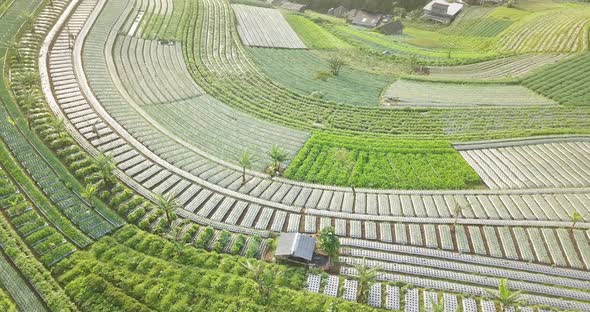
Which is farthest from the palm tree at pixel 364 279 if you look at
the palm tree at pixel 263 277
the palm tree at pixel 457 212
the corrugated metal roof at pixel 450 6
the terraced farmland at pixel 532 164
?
the corrugated metal roof at pixel 450 6

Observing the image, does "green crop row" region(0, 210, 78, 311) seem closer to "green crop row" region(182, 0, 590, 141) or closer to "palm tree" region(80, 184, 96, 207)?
"palm tree" region(80, 184, 96, 207)

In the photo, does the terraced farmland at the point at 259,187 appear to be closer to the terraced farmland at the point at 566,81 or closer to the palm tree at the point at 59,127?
the palm tree at the point at 59,127

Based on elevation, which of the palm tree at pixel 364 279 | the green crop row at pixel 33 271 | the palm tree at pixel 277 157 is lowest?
the green crop row at pixel 33 271

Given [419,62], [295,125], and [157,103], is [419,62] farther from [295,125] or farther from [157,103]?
[157,103]

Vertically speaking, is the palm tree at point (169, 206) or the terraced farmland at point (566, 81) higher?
the terraced farmland at point (566, 81)

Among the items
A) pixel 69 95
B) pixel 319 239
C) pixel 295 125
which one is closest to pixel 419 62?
pixel 295 125

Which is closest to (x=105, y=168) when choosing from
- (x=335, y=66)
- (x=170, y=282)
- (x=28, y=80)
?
(x=170, y=282)

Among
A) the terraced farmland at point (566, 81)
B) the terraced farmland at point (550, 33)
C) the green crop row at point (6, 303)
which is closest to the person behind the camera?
the green crop row at point (6, 303)
